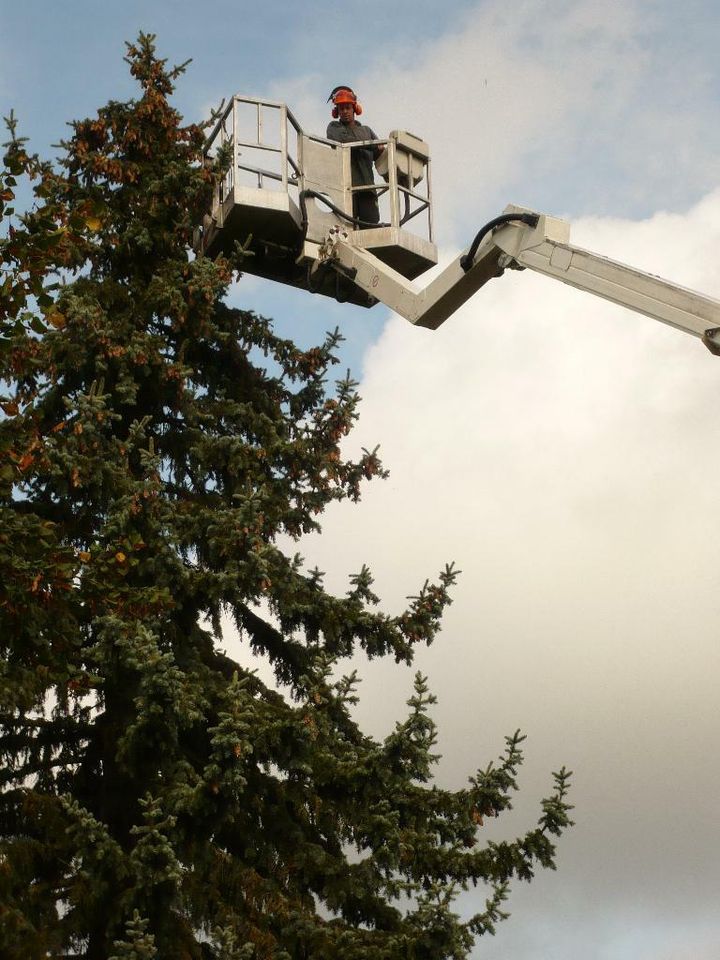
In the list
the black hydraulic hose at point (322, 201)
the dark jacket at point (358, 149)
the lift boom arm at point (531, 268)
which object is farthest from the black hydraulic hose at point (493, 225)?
the dark jacket at point (358, 149)

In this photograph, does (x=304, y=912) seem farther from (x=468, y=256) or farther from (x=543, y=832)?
(x=468, y=256)

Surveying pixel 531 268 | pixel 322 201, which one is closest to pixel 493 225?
pixel 531 268

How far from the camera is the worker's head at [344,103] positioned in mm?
17172

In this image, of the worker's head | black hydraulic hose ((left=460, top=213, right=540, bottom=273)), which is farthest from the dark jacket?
black hydraulic hose ((left=460, top=213, right=540, bottom=273))

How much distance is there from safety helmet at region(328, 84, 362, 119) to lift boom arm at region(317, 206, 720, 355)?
187cm

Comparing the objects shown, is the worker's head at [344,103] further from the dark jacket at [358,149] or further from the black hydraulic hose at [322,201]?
the black hydraulic hose at [322,201]

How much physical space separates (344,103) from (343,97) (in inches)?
3.1

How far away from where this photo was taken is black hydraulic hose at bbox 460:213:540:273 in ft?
42.3

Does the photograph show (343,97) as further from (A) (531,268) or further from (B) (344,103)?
(A) (531,268)

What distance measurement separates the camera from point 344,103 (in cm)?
1717

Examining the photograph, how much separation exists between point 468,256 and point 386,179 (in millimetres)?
3721

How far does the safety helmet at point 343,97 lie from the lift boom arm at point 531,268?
1.87 metres

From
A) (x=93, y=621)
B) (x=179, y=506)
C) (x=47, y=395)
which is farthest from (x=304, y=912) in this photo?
(x=47, y=395)

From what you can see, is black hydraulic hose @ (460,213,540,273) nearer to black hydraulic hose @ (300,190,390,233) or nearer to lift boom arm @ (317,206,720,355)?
lift boom arm @ (317,206,720,355)
